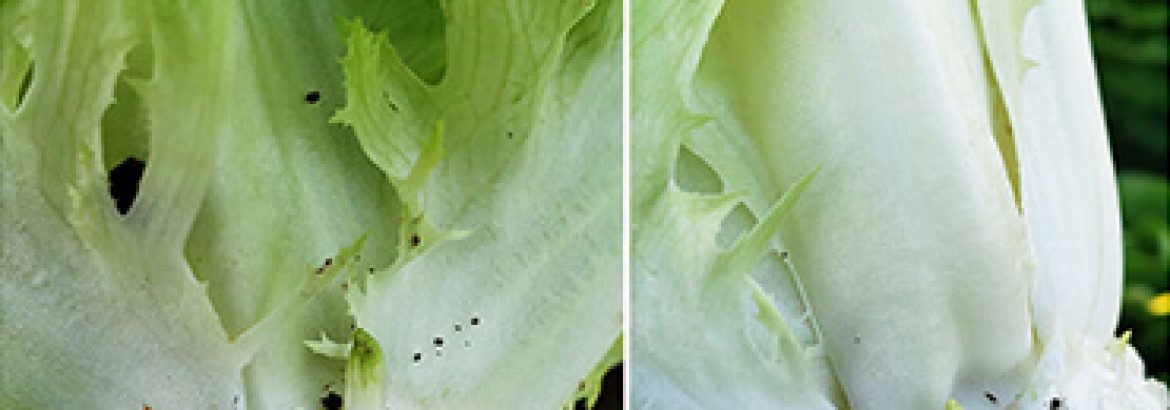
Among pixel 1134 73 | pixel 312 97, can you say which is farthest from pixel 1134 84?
pixel 312 97

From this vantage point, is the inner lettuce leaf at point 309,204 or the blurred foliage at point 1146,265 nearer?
the inner lettuce leaf at point 309,204

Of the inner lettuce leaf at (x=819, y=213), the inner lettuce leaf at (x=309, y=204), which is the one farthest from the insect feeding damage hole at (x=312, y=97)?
the inner lettuce leaf at (x=819, y=213)

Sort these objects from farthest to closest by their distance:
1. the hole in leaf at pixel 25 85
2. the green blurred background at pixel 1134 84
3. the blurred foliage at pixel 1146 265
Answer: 1. the green blurred background at pixel 1134 84
2. the blurred foliage at pixel 1146 265
3. the hole in leaf at pixel 25 85

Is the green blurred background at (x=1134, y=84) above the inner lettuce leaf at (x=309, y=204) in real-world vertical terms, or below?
above

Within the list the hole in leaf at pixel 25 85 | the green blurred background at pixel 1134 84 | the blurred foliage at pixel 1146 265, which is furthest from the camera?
the green blurred background at pixel 1134 84

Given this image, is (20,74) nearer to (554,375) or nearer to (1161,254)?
(554,375)

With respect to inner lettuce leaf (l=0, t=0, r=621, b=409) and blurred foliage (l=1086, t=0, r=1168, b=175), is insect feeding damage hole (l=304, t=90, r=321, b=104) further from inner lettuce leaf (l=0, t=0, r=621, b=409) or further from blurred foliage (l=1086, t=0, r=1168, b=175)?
blurred foliage (l=1086, t=0, r=1168, b=175)

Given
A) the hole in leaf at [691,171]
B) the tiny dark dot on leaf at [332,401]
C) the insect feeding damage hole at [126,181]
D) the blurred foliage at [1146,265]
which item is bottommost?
the tiny dark dot on leaf at [332,401]

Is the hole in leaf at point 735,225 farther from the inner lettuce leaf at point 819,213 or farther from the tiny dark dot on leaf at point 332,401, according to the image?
the tiny dark dot on leaf at point 332,401

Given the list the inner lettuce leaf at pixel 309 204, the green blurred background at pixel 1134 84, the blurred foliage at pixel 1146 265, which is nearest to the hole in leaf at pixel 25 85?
the inner lettuce leaf at pixel 309 204
